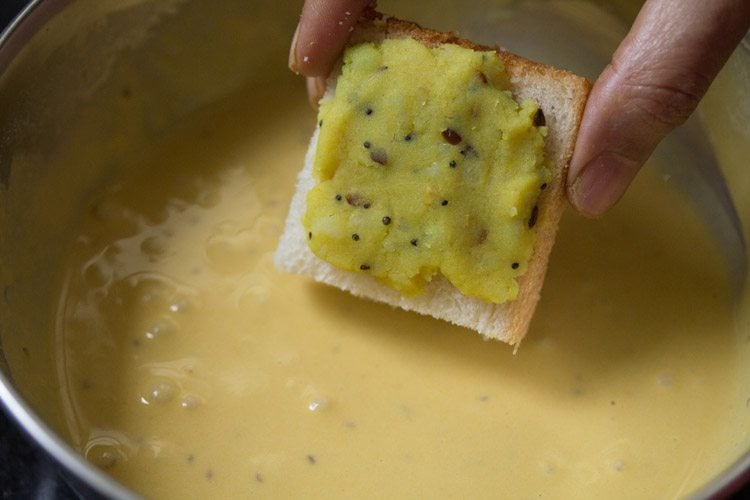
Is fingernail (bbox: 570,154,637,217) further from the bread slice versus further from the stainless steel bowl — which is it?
the stainless steel bowl

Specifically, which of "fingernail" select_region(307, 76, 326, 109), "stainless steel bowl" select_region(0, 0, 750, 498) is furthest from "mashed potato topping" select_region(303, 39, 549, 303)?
"stainless steel bowl" select_region(0, 0, 750, 498)

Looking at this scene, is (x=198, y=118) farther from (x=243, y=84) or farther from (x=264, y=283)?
(x=264, y=283)

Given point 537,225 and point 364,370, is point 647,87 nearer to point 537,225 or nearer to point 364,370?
point 537,225

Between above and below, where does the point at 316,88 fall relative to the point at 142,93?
above

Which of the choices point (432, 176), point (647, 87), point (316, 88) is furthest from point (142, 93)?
point (647, 87)

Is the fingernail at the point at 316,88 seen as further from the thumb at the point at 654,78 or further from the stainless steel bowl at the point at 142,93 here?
the thumb at the point at 654,78

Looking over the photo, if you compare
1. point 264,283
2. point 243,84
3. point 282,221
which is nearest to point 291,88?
point 243,84
